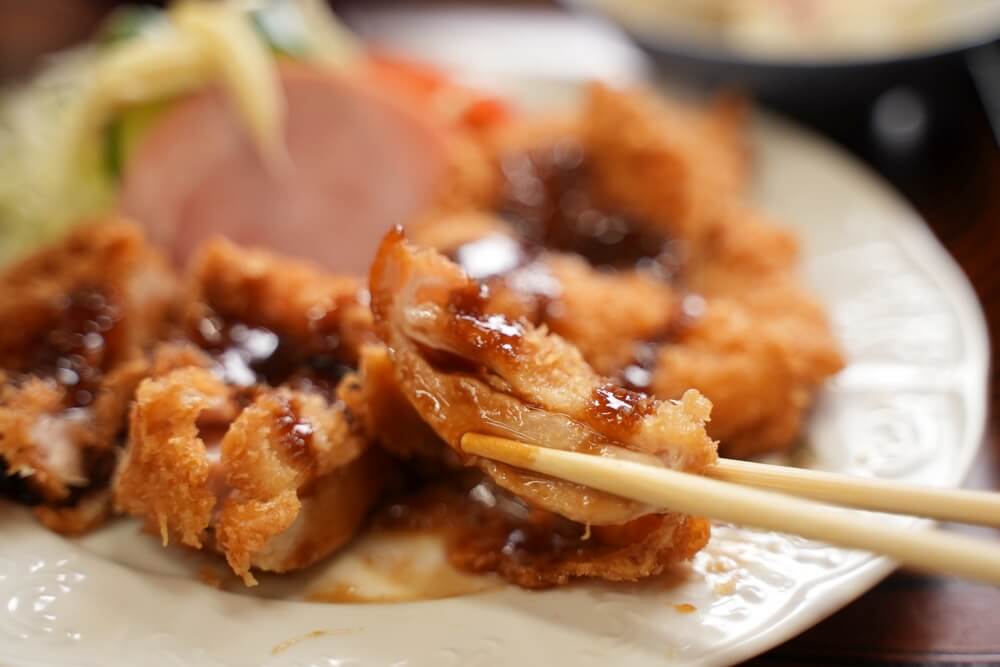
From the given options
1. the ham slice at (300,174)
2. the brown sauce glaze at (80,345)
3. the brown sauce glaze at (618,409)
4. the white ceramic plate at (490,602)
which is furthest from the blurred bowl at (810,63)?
the brown sauce glaze at (80,345)

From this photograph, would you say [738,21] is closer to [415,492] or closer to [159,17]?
[159,17]

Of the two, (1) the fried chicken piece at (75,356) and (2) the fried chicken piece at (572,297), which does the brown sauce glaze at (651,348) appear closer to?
(2) the fried chicken piece at (572,297)

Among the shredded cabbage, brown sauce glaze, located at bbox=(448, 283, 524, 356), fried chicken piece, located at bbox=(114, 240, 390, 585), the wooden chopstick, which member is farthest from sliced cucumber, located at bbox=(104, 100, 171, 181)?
the wooden chopstick

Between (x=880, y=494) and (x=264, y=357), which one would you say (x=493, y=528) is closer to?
(x=264, y=357)

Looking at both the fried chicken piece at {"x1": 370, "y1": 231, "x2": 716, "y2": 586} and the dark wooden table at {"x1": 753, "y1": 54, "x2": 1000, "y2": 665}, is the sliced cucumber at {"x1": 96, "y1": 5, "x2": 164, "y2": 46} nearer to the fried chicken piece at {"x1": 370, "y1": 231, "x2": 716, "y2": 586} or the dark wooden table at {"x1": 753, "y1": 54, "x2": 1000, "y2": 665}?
the fried chicken piece at {"x1": 370, "y1": 231, "x2": 716, "y2": 586}

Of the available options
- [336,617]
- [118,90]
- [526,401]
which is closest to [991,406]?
[526,401]
